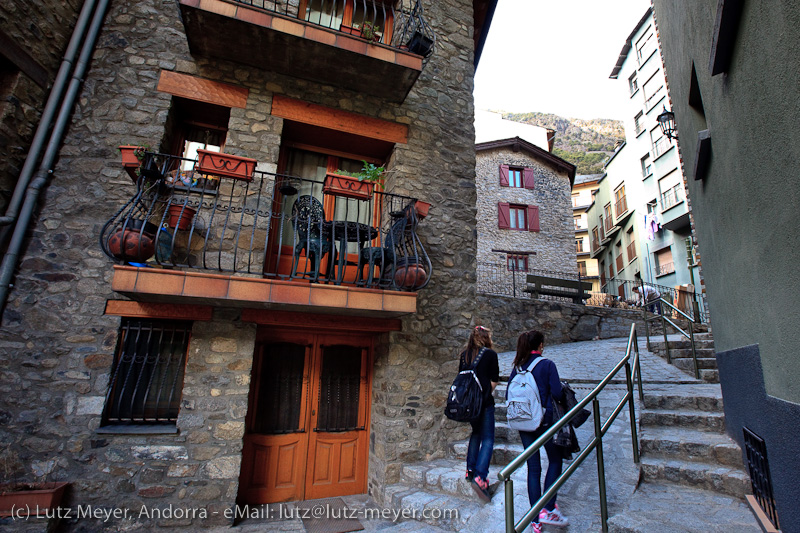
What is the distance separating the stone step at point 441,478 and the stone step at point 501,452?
0.30 ft

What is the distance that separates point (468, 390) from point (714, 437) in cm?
258

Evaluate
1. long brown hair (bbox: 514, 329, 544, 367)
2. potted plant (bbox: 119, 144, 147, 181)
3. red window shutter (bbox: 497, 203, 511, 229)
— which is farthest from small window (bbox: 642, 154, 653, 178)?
potted plant (bbox: 119, 144, 147, 181)

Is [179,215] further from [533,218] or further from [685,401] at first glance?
[533,218]

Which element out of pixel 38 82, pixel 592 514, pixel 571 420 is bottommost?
pixel 592 514

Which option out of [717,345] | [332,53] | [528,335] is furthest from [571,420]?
[332,53]

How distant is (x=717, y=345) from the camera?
4.39 meters

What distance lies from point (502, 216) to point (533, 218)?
65.6 inches

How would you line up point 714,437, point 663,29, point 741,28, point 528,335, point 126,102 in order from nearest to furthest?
point 741,28 < point 528,335 < point 714,437 < point 126,102 < point 663,29

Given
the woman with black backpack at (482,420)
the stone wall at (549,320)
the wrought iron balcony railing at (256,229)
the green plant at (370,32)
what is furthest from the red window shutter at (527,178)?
the woman with black backpack at (482,420)

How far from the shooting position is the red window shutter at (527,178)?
1984cm

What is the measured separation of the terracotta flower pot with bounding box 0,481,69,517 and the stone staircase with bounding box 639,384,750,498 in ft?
17.6

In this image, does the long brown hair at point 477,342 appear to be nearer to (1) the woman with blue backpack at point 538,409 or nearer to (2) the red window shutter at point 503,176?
(1) the woman with blue backpack at point 538,409

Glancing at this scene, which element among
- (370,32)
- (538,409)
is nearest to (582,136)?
(370,32)

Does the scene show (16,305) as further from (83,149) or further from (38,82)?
(38,82)
